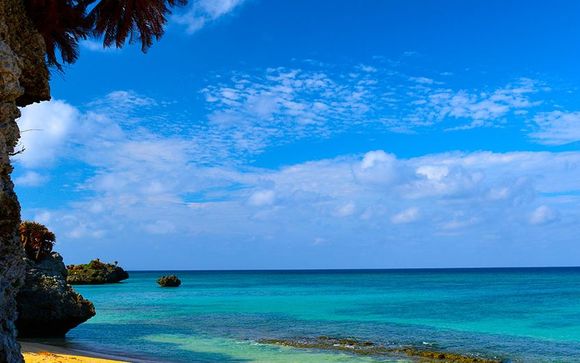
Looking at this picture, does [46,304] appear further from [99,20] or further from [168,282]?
[168,282]

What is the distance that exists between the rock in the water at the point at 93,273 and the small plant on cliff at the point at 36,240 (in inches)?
2423

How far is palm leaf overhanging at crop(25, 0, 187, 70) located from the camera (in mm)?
8836

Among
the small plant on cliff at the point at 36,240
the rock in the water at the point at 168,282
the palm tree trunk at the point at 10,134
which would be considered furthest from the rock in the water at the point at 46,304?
the rock in the water at the point at 168,282

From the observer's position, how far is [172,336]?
93.9 feet

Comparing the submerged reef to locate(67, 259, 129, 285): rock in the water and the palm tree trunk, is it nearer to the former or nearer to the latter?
the palm tree trunk

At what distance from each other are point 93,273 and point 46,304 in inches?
2693

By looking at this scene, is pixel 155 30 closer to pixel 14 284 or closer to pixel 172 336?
pixel 14 284

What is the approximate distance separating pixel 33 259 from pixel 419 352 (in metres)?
19.1

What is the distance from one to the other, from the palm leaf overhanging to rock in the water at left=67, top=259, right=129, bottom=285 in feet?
265

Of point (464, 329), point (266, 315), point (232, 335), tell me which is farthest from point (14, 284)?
point (266, 315)

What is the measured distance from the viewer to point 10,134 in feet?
27.0

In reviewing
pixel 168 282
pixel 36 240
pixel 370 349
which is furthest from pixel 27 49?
pixel 168 282

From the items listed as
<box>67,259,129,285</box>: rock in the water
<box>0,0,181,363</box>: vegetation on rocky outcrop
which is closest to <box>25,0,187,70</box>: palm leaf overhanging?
<box>0,0,181,363</box>: vegetation on rocky outcrop

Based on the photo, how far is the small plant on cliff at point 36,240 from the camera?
25.1 meters
